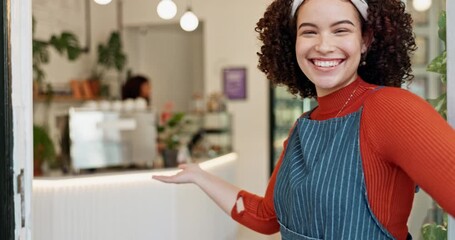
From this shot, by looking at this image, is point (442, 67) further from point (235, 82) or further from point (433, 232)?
point (235, 82)

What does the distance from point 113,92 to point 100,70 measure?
1.06 ft

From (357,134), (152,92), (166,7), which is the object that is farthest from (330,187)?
(152,92)

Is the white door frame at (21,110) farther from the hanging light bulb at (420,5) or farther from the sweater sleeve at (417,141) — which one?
the hanging light bulb at (420,5)

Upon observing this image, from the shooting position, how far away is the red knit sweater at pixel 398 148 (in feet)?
2.74

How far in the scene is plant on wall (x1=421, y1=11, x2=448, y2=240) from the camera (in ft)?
4.03

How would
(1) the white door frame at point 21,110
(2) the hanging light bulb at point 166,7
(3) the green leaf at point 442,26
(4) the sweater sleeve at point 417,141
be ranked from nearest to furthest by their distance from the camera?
(4) the sweater sleeve at point 417,141, (3) the green leaf at point 442,26, (1) the white door frame at point 21,110, (2) the hanging light bulb at point 166,7

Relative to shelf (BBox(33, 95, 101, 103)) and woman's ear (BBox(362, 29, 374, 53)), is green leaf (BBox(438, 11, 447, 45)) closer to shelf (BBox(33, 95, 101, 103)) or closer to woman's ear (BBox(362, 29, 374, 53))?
woman's ear (BBox(362, 29, 374, 53))

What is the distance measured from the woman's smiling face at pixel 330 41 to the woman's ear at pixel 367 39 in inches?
0.7

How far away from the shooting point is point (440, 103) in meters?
1.25

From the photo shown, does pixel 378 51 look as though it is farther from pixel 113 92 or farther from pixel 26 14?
pixel 113 92

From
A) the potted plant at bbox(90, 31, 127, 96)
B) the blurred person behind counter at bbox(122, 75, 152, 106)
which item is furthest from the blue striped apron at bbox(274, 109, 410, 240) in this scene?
the potted plant at bbox(90, 31, 127, 96)

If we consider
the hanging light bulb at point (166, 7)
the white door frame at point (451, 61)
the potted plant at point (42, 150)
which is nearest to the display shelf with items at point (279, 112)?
the potted plant at point (42, 150)

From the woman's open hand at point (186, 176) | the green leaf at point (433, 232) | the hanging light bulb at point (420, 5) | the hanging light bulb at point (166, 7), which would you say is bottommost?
the green leaf at point (433, 232)

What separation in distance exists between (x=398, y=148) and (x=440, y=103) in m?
0.43
